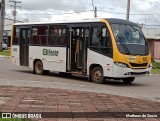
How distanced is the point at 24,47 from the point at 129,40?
24.5 ft

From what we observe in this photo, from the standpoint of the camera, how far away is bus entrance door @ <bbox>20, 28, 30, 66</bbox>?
22.0 m

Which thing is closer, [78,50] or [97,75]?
[97,75]

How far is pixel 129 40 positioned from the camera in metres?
17.0

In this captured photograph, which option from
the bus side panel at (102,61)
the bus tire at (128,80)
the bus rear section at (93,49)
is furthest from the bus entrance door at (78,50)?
the bus tire at (128,80)

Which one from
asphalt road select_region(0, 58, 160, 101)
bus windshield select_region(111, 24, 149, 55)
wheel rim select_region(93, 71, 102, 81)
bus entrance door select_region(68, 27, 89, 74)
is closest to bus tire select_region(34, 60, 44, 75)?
asphalt road select_region(0, 58, 160, 101)

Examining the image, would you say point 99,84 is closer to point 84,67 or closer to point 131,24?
point 84,67

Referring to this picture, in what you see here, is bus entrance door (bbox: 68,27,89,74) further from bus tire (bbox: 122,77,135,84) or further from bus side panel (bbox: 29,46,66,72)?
bus tire (bbox: 122,77,135,84)

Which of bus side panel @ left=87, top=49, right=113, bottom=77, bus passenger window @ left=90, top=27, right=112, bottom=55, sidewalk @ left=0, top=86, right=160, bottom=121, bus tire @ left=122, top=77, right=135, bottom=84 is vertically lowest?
bus tire @ left=122, top=77, right=135, bottom=84

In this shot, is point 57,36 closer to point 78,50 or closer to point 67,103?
point 78,50

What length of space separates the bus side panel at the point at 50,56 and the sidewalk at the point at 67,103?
6.92m

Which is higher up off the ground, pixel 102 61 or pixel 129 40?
pixel 129 40

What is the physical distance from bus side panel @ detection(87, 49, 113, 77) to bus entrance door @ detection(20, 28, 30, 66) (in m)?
5.46

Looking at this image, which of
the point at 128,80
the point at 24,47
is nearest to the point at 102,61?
the point at 128,80

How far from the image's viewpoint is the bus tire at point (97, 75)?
56.6 ft
